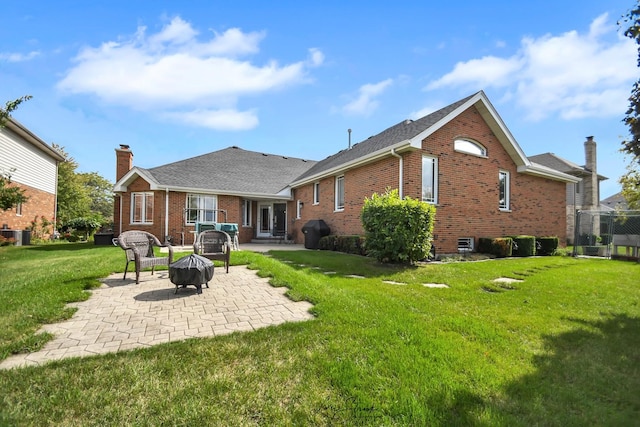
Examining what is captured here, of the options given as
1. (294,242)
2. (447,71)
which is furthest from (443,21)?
(294,242)

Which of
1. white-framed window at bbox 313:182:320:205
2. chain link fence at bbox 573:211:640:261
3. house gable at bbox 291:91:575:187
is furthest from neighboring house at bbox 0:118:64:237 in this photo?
chain link fence at bbox 573:211:640:261

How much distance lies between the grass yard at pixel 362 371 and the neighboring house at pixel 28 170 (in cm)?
1467

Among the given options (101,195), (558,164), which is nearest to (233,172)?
(558,164)

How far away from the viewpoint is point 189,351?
2.73 metres

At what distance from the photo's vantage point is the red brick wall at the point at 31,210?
14.3m

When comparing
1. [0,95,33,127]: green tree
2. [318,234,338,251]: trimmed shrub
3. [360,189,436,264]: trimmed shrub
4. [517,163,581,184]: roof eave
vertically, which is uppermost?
[0,95,33,127]: green tree

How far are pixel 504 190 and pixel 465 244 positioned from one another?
11.3ft

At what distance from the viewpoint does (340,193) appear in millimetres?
13250

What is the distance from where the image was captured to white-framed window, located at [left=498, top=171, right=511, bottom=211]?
12.3 m

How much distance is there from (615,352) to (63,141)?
1656 inches

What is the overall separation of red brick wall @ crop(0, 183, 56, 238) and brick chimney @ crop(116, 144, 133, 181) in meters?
3.94

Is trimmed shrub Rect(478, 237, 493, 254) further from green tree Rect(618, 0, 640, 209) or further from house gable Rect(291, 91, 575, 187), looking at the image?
green tree Rect(618, 0, 640, 209)

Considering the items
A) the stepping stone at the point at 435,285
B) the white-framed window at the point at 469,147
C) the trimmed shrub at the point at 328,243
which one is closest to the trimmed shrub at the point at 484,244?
the white-framed window at the point at 469,147

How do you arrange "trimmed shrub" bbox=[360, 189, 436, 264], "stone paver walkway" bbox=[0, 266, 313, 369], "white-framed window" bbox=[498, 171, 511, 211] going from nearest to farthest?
"stone paver walkway" bbox=[0, 266, 313, 369] < "trimmed shrub" bbox=[360, 189, 436, 264] < "white-framed window" bbox=[498, 171, 511, 211]
